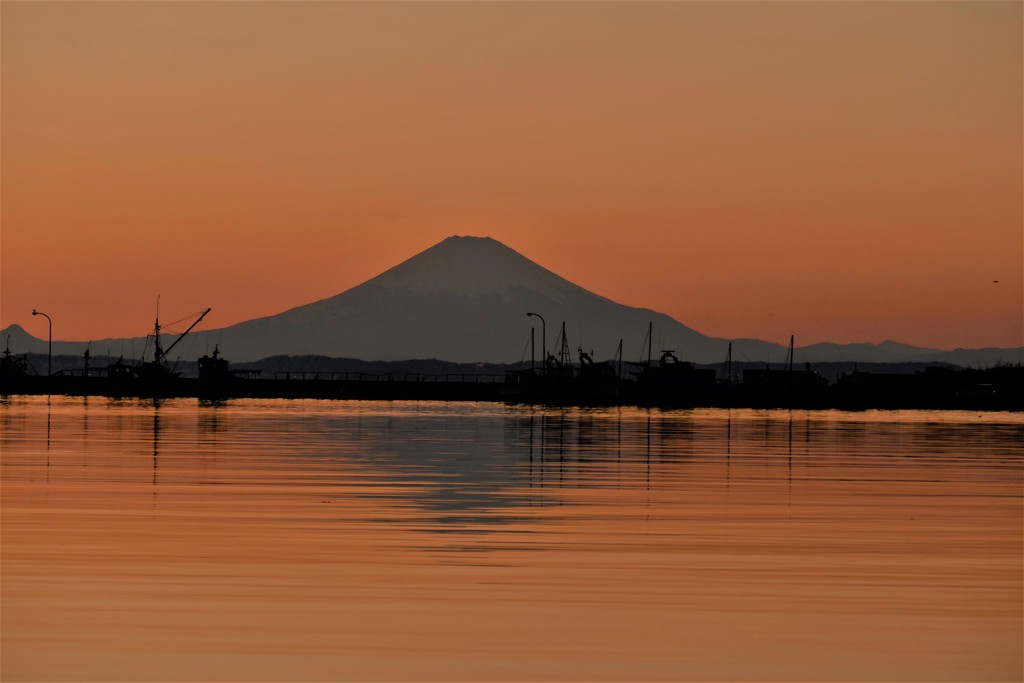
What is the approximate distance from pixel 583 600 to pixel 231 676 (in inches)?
247

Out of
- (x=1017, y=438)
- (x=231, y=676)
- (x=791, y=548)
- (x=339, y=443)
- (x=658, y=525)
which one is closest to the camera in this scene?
(x=231, y=676)

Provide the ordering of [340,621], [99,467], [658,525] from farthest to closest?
[99,467] < [658,525] < [340,621]

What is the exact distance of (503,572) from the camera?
22969 millimetres

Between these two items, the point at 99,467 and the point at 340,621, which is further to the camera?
the point at 99,467

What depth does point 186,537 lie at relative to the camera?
2691 cm

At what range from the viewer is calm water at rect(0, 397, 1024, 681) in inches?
669

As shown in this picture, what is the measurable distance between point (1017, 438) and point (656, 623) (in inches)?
2537

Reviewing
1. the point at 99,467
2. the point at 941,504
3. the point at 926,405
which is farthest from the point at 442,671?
the point at 926,405

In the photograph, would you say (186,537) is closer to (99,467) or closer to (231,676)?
(231,676)

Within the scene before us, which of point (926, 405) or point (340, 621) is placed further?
point (926, 405)

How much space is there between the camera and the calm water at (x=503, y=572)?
17.0 meters

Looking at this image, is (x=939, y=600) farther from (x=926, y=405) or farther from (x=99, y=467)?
(x=926, y=405)

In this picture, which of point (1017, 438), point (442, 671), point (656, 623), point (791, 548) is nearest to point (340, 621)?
point (442, 671)

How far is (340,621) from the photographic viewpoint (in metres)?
18.9
